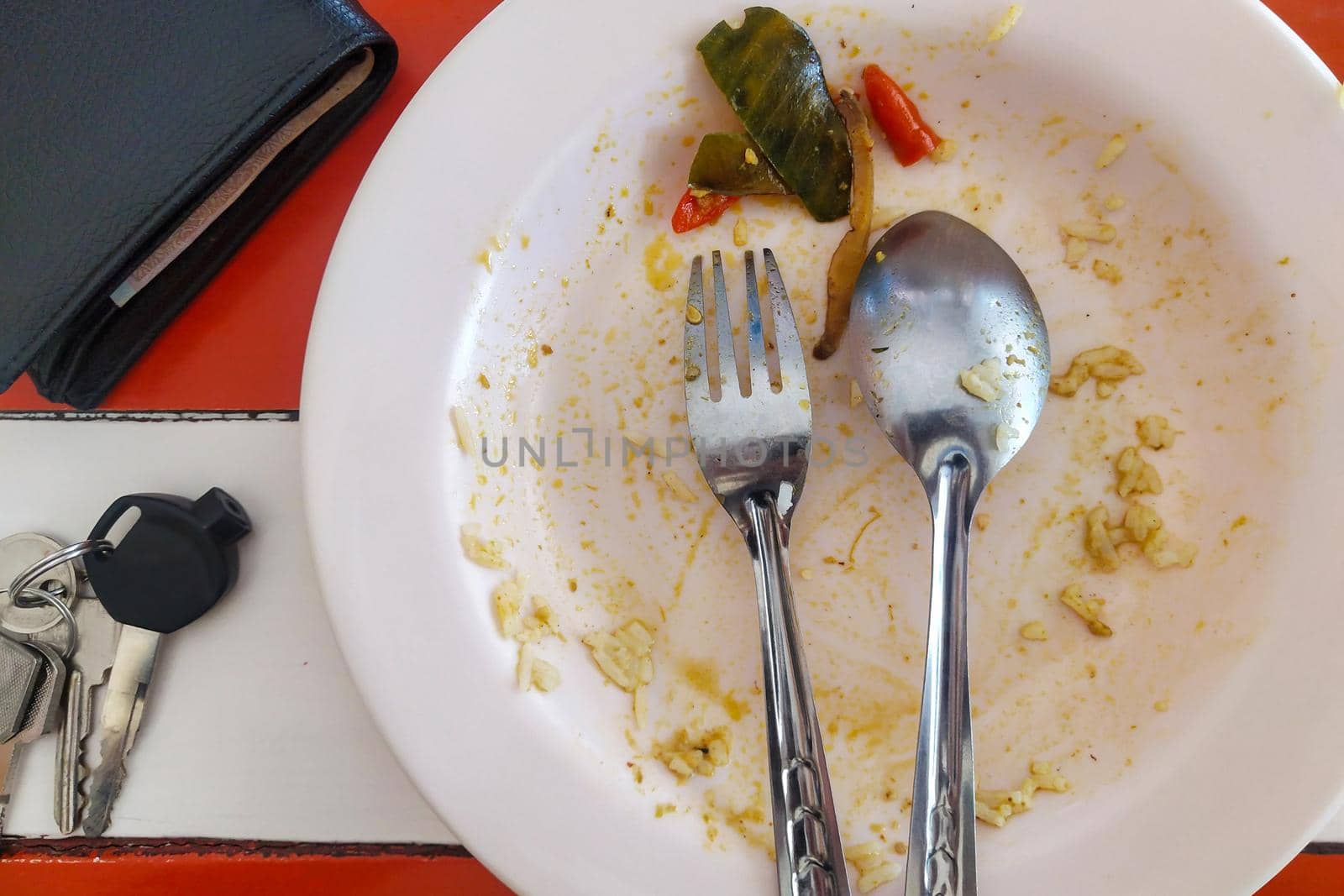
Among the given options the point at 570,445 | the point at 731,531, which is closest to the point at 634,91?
the point at 570,445

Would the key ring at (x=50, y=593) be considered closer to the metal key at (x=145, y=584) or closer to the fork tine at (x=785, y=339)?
the metal key at (x=145, y=584)

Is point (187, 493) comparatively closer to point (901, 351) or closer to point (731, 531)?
point (731, 531)

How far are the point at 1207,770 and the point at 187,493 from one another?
127 cm

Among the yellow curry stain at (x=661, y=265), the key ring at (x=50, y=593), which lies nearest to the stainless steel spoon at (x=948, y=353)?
the yellow curry stain at (x=661, y=265)

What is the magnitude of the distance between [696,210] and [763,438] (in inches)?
12.1

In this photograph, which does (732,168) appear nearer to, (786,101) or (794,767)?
(786,101)

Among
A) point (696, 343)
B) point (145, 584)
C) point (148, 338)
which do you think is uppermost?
point (696, 343)

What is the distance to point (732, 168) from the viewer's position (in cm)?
90

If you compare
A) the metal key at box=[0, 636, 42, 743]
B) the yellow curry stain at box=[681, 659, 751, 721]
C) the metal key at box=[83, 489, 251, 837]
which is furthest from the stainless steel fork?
the metal key at box=[0, 636, 42, 743]

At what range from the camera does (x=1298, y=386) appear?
0.84 meters

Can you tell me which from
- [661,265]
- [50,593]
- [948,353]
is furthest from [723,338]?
[50,593]

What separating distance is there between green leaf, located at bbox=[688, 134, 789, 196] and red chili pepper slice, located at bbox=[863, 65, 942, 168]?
15 cm

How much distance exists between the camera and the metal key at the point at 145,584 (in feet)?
2.98

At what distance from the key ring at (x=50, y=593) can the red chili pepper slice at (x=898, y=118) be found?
3.63 ft
